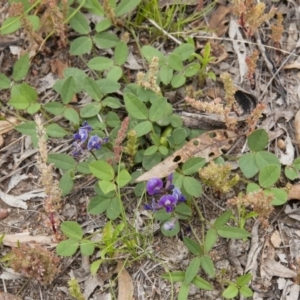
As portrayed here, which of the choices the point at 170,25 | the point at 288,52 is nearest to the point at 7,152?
the point at 170,25

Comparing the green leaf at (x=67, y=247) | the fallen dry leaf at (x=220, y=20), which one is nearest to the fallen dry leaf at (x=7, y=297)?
the green leaf at (x=67, y=247)

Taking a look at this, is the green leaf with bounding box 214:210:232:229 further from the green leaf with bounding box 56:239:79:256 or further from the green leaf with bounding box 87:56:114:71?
the green leaf with bounding box 87:56:114:71

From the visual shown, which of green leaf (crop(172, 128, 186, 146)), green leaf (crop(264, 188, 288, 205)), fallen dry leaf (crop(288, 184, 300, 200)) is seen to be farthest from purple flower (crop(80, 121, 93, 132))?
fallen dry leaf (crop(288, 184, 300, 200))

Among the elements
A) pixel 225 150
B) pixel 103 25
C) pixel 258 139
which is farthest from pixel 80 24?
pixel 258 139

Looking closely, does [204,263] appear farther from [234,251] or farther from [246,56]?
[246,56]

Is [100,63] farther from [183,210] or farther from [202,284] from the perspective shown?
[202,284]
